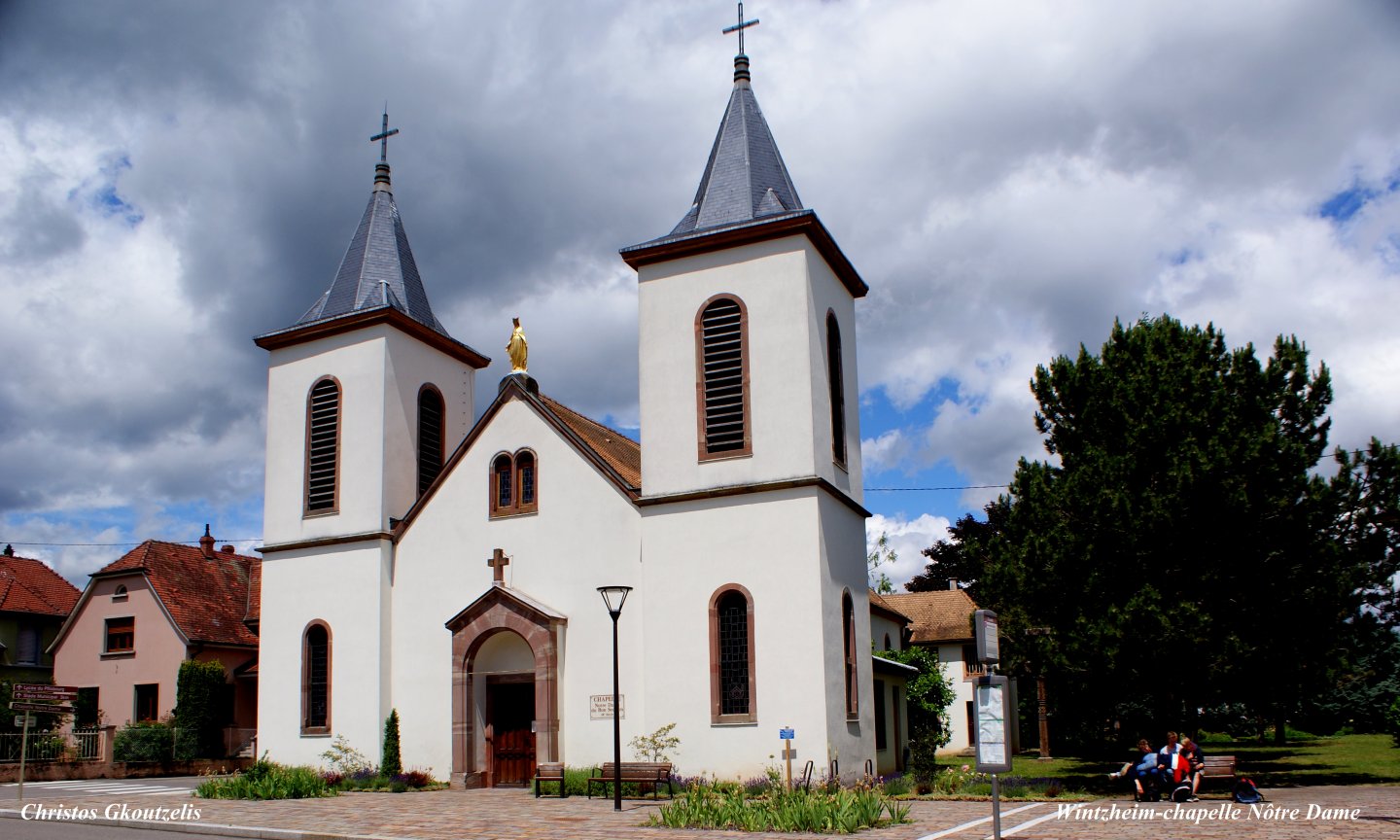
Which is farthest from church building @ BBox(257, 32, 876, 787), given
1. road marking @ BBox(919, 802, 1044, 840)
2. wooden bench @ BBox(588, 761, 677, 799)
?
road marking @ BBox(919, 802, 1044, 840)

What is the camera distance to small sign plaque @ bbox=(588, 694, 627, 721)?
910 inches

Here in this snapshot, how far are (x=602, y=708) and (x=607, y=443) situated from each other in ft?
23.1

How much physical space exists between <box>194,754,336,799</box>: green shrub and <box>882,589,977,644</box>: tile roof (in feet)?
100

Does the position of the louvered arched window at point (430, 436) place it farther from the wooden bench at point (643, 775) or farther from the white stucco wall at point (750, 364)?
the wooden bench at point (643, 775)

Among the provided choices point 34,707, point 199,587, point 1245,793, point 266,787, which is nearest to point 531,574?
point 266,787

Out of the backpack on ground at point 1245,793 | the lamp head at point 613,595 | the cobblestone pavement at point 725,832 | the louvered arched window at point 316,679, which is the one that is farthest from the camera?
the louvered arched window at point 316,679

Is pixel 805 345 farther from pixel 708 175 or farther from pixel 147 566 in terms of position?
pixel 147 566

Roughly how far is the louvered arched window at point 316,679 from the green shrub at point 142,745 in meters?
11.1

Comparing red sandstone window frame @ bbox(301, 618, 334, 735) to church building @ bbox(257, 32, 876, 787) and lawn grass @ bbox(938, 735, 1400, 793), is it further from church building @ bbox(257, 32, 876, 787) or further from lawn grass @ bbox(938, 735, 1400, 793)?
lawn grass @ bbox(938, 735, 1400, 793)

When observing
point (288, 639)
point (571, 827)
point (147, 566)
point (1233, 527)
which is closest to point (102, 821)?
point (571, 827)

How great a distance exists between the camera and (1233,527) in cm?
2241

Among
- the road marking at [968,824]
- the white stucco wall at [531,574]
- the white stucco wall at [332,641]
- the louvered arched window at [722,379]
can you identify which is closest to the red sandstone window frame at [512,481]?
the white stucco wall at [531,574]

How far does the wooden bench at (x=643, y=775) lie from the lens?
20734 millimetres

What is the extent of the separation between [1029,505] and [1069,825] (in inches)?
408
